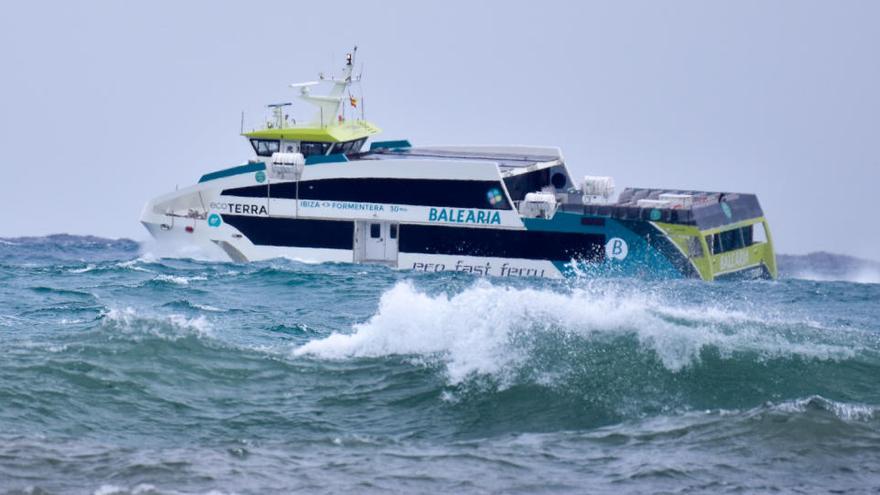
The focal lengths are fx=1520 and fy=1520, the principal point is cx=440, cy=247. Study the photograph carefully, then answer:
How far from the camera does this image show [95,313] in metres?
25.7

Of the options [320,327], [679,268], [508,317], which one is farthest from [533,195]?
[508,317]

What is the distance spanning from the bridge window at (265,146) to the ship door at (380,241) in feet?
12.8

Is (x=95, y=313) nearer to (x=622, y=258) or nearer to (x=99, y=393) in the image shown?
(x=99, y=393)

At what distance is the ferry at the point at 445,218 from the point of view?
36812 millimetres

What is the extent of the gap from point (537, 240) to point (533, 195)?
3.76 feet

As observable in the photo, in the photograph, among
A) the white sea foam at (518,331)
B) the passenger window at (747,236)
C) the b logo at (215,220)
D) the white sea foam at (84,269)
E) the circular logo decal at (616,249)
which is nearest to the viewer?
the white sea foam at (518,331)

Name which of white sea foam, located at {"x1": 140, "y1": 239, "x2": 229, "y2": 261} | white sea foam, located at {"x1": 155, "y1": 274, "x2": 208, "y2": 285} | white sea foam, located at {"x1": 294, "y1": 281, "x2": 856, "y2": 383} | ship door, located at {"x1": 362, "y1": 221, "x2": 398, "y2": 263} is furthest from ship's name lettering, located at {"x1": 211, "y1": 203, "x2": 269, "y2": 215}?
white sea foam, located at {"x1": 294, "y1": 281, "x2": 856, "y2": 383}

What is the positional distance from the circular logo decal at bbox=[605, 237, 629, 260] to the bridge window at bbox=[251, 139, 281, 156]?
972cm

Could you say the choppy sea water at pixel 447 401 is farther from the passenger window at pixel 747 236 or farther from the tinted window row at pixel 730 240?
the passenger window at pixel 747 236

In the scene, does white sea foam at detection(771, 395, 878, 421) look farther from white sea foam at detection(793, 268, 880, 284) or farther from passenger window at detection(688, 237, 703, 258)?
white sea foam at detection(793, 268, 880, 284)

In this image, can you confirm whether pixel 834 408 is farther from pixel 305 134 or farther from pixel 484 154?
pixel 484 154

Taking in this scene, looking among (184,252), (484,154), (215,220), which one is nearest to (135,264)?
(184,252)

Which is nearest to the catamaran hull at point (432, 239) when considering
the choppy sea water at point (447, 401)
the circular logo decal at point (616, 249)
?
the circular logo decal at point (616, 249)

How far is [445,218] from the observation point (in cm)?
3809
